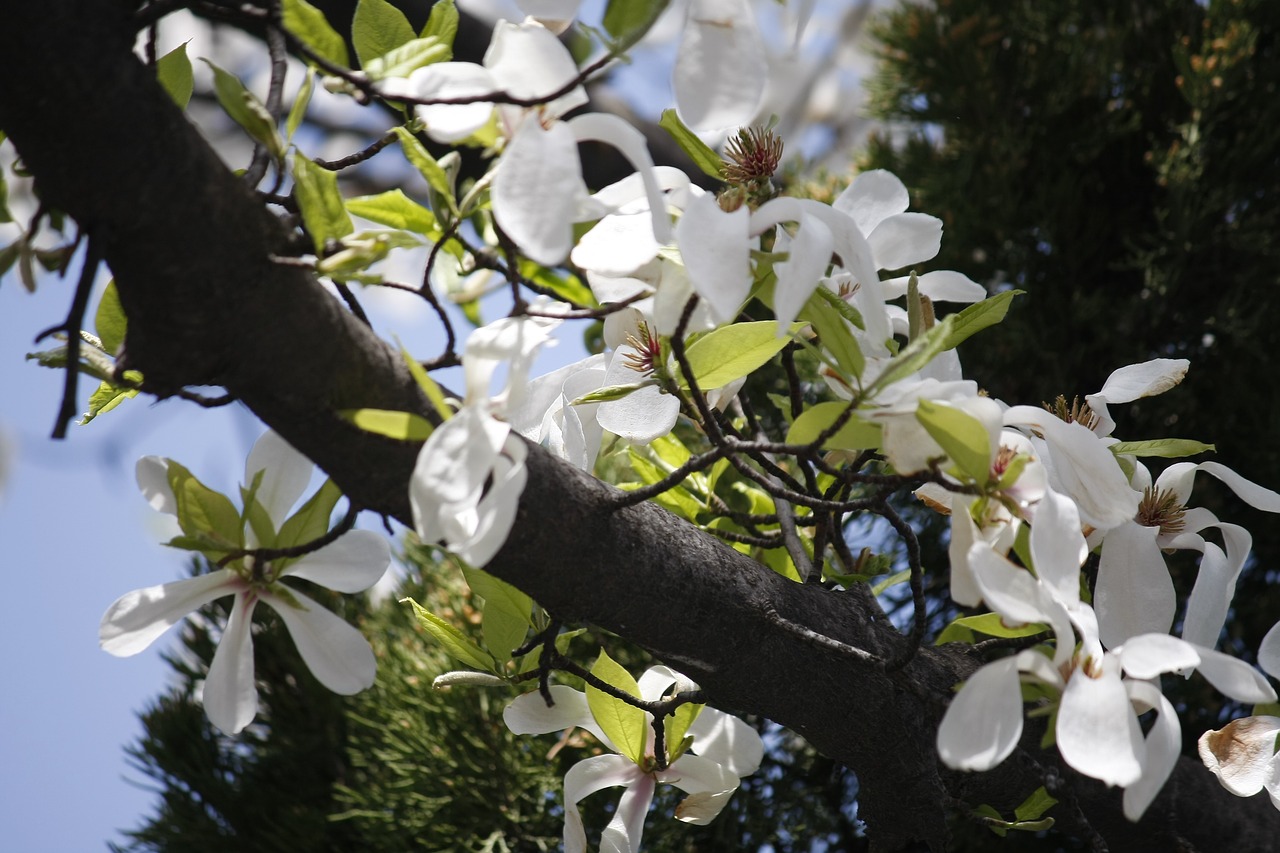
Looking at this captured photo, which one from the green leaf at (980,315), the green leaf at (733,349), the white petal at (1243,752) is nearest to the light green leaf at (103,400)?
the green leaf at (733,349)

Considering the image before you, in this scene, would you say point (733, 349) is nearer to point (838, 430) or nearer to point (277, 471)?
point (838, 430)

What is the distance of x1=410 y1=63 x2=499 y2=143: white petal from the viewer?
29 cm

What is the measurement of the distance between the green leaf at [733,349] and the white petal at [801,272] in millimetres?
55

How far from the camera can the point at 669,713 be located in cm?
42

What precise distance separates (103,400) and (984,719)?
0.33 meters

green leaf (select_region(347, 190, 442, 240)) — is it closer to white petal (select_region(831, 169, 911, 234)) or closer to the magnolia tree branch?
the magnolia tree branch

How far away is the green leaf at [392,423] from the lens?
0.29 metres

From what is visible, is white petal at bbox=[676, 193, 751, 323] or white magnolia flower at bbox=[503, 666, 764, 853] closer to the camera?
white petal at bbox=[676, 193, 751, 323]

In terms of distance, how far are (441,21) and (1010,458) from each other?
251 mm

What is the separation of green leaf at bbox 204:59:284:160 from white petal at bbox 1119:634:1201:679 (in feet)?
0.96

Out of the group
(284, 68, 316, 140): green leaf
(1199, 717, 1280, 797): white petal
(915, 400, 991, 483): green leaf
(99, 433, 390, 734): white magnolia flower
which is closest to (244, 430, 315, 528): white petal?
(99, 433, 390, 734): white magnolia flower

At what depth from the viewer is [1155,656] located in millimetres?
310

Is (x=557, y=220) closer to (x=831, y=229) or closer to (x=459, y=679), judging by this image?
(x=831, y=229)

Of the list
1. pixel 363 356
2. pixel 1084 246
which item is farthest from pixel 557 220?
pixel 1084 246
